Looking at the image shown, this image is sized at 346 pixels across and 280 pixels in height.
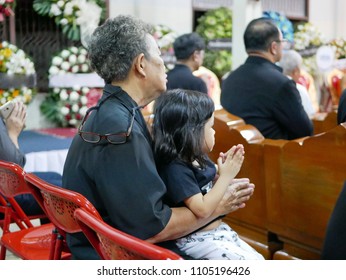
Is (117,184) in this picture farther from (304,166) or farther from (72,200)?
(304,166)

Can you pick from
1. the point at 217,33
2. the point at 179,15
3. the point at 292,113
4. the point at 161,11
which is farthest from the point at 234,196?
the point at 179,15

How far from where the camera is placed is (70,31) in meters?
4.93

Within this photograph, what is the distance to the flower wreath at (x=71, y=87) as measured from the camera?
4.82 meters

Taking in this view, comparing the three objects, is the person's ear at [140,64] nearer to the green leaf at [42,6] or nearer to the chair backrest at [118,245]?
the chair backrest at [118,245]

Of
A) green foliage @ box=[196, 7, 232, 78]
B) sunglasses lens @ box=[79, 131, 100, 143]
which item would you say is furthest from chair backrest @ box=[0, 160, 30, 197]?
→ green foliage @ box=[196, 7, 232, 78]

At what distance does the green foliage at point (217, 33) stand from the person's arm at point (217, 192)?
4.62m

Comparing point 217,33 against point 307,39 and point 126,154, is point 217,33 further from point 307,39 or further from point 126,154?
point 126,154

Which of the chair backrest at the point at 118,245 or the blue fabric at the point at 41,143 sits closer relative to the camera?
the chair backrest at the point at 118,245

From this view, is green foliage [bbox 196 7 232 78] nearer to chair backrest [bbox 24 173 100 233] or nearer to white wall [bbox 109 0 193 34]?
white wall [bbox 109 0 193 34]

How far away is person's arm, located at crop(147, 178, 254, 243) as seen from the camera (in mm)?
1560

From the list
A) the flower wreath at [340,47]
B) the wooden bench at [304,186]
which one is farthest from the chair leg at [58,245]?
the flower wreath at [340,47]

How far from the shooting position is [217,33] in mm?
6336

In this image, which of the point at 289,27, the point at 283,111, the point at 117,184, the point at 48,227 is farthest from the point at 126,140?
the point at 289,27

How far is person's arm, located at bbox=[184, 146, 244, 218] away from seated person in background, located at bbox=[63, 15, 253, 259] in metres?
0.03
